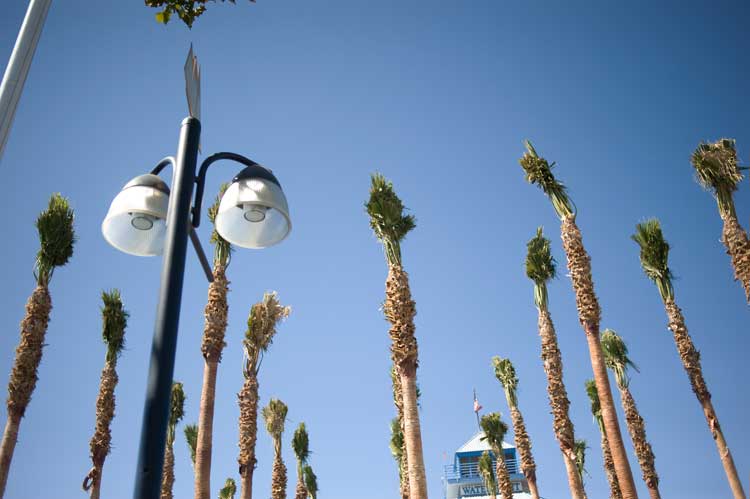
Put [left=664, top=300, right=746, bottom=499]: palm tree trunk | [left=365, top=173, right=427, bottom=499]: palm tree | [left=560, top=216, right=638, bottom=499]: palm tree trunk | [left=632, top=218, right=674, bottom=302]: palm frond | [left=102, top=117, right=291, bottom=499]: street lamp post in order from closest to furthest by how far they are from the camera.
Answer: [left=102, top=117, right=291, bottom=499]: street lamp post, [left=365, top=173, right=427, bottom=499]: palm tree, [left=560, top=216, right=638, bottom=499]: palm tree trunk, [left=664, top=300, right=746, bottom=499]: palm tree trunk, [left=632, top=218, right=674, bottom=302]: palm frond

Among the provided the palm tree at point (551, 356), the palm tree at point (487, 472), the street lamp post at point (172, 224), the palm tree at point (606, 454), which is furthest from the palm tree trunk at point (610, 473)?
the street lamp post at point (172, 224)

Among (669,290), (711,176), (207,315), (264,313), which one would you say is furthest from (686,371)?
(207,315)

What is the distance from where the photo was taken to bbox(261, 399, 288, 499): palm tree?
28.4 m

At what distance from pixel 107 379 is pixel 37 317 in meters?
5.09

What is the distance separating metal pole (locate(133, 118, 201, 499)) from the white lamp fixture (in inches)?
16.3

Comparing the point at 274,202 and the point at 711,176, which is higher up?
the point at 711,176

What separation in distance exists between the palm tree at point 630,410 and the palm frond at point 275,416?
19.3 metres

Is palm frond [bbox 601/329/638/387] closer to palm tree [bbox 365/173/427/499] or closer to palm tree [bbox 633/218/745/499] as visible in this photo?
palm tree [bbox 633/218/745/499]

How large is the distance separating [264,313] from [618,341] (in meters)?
20.2

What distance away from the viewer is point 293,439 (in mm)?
37875

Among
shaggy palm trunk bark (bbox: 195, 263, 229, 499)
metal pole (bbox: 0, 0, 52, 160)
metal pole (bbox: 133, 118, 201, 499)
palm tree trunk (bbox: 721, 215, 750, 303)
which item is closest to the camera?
metal pole (bbox: 133, 118, 201, 499)

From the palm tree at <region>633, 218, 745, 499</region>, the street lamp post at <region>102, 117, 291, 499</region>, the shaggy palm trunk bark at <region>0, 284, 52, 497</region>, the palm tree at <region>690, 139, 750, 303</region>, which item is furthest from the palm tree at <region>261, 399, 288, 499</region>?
the street lamp post at <region>102, 117, 291, 499</region>

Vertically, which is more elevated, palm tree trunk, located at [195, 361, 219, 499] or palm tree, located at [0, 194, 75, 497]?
palm tree, located at [0, 194, 75, 497]

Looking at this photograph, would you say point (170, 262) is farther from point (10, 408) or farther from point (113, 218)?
point (10, 408)
